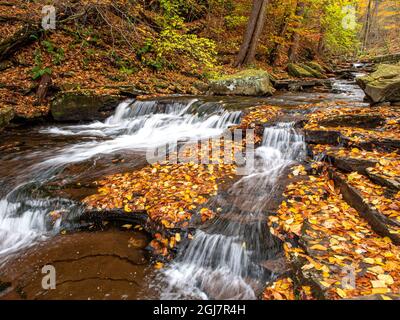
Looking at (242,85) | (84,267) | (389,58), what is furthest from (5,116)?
(389,58)

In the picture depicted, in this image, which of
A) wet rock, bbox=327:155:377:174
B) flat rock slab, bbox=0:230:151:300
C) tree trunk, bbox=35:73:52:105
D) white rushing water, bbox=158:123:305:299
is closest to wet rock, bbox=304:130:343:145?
wet rock, bbox=327:155:377:174

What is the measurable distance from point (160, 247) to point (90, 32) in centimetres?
1276

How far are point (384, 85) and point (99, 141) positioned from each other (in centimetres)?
851

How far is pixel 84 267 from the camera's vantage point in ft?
13.6

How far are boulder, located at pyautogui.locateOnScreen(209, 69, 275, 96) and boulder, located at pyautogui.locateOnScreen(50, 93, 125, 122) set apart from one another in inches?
154

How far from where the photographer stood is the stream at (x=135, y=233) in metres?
3.90

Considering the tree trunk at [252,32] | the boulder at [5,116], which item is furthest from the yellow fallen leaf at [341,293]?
the tree trunk at [252,32]

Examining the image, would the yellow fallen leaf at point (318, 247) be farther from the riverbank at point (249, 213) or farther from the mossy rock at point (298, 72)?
the mossy rock at point (298, 72)

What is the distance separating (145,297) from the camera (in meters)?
3.72

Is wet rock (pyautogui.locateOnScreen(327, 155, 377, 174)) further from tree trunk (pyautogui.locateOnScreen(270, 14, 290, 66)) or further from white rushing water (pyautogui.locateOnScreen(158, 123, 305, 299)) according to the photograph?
tree trunk (pyautogui.locateOnScreen(270, 14, 290, 66))

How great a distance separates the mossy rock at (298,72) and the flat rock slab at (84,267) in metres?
15.4

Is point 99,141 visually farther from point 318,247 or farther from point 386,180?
point 386,180

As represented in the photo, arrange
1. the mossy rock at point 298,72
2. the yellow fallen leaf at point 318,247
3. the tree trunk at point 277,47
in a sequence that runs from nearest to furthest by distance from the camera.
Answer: the yellow fallen leaf at point 318,247 < the mossy rock at point 298,72 < the tree trunk at point 277,47

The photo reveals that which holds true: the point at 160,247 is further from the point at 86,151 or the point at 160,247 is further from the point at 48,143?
the point at 48,143
